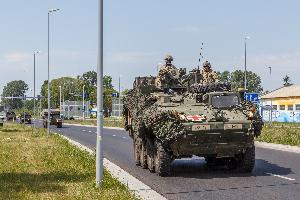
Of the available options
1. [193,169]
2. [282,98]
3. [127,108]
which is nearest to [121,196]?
[193,169]

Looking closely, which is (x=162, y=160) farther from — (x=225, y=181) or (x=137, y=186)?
(x=137, y=186)

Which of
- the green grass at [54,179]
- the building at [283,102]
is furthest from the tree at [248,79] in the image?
the green grass at [54,179]

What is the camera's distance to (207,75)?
55.1 ft

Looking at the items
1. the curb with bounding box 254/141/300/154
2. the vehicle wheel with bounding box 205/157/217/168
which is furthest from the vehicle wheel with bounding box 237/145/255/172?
the curb with bounding box 254/141/300/154

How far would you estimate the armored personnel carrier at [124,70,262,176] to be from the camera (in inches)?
529

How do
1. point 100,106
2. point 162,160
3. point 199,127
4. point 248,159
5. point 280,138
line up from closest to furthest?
point 100,106 < point 199,127 < point 162,160 < point 248,159 < point 280,138

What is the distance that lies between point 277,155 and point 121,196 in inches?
460

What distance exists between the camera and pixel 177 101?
15.0m

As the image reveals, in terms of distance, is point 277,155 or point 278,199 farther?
point 277,155

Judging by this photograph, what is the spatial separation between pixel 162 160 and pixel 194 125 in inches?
50.2

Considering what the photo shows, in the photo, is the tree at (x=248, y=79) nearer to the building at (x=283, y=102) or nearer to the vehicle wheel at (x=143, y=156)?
the building at (x=283, y=102)

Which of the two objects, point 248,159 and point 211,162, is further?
point 211,162

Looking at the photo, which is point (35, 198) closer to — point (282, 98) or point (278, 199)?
point (278, 199)

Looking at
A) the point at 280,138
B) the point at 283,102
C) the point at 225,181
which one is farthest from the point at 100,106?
the point at 283,102
